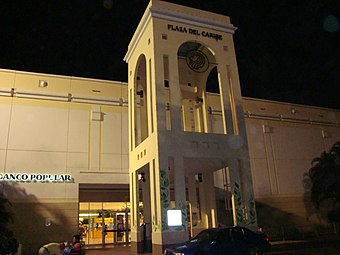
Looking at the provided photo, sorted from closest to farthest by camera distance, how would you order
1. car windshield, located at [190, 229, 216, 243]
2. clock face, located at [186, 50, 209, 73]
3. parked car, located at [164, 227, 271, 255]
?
parked car, located at [164, 227, 271, 255]
car windshield, located at [190, 229, 216, 243]
clock face, located at [186, 50, 209, 73]

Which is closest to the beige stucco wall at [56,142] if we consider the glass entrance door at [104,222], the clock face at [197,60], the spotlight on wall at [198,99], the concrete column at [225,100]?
the glass entrance door at [104,222]

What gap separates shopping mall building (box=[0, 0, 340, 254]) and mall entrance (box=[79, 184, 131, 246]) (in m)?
0.08

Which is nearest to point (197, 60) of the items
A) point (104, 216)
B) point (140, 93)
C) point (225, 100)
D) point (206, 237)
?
point (225, 100)

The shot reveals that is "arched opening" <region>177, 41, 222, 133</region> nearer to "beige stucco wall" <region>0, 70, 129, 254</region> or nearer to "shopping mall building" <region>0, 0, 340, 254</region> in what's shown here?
"shopping mall building" <region>0, 0, 340, 254</region>

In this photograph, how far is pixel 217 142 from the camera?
18531mm

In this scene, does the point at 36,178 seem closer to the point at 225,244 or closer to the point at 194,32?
the point at 194,32

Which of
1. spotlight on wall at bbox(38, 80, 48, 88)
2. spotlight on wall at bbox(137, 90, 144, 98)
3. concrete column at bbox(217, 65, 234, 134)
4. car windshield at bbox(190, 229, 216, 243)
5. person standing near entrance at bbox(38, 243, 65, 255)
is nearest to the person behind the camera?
person standing near entrance at bbox(38, 243, 65, 255)

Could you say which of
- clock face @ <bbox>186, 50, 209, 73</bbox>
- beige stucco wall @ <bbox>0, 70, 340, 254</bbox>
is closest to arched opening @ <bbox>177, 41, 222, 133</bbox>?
clock face @ <bbox>186, 50, 209, 73</bbox>

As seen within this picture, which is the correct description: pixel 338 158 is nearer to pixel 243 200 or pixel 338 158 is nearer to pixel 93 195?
pixel 243 200

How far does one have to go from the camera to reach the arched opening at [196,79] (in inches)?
827

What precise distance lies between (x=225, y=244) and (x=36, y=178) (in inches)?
582

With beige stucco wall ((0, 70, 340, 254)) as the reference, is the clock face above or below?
above

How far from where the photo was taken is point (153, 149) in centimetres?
1744

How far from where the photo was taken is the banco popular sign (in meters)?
22.0
